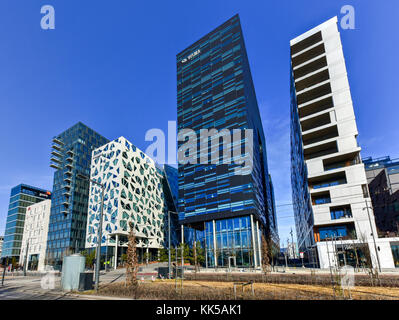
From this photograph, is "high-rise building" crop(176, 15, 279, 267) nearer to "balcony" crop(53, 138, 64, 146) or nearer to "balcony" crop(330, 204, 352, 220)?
"balcony" crop(330, 204, 352, 220)

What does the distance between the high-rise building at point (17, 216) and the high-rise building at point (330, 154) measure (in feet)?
379

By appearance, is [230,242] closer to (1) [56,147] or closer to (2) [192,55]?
(2) [192,55]

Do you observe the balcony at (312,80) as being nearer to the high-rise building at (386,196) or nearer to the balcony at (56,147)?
the high-rise building at (386,196)

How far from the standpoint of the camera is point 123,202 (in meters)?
74.0

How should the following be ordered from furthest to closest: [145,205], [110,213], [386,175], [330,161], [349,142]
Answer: [145,205] → [110,213] → [386,175] → [330,161] → [349,142]

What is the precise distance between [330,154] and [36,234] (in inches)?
4140

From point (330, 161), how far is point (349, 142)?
490 cm

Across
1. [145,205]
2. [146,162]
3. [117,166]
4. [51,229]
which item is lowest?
[51,229]

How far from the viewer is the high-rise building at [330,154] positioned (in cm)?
3972

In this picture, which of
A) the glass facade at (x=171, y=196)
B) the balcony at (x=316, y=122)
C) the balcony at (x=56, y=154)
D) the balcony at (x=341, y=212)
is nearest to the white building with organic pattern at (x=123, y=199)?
the glass facade at (x=171, y=196)

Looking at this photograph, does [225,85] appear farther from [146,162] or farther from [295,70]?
[146,162]
